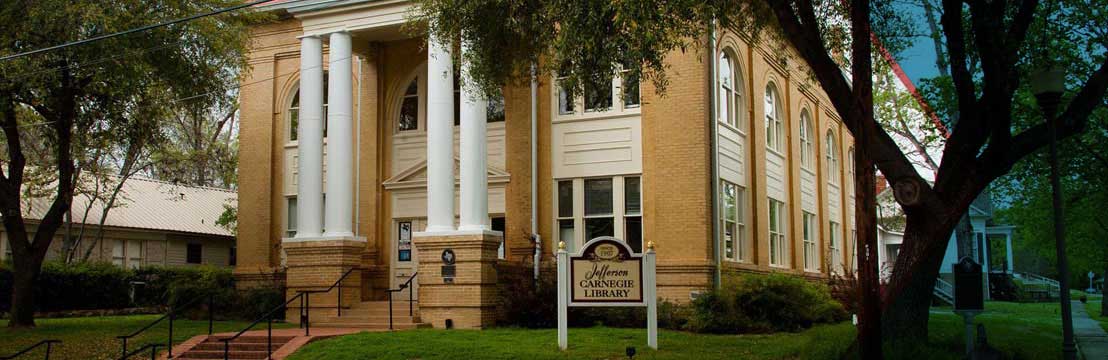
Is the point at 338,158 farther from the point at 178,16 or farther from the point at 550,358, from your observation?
the point at 550,358

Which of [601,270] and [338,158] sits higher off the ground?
[338,158]

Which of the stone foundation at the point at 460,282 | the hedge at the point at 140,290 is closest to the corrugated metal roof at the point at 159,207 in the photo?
the hedge at the point at 140,290

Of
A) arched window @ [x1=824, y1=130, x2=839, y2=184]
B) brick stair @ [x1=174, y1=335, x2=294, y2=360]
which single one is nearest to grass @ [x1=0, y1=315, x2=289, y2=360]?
brick stair @ [x1=174, y1=335, x2=294, y2=360]

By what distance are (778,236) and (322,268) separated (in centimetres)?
1245

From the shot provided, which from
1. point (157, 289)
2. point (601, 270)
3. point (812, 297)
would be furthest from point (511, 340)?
point (157, 289)

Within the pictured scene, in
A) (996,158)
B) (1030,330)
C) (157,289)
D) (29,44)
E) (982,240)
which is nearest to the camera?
(996,158)

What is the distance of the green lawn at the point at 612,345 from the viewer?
1591cm

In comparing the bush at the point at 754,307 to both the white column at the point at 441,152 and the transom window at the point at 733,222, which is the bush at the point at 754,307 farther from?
the white column at the point at 441,152

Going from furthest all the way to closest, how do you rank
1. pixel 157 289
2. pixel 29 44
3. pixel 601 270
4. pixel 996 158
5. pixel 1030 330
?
1. pixel 157 289
2. pixel 1030 330
3. pixel 29 44
4. pixel 601 270
5. pixel 996 158

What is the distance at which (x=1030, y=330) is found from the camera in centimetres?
2259

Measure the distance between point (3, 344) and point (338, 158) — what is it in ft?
24.9

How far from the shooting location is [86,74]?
21.2 m

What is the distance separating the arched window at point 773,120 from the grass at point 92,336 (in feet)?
45.4

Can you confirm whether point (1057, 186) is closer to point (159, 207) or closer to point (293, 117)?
point (293, 117)
